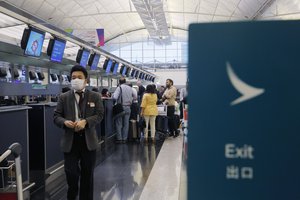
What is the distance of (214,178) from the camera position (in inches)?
46.5

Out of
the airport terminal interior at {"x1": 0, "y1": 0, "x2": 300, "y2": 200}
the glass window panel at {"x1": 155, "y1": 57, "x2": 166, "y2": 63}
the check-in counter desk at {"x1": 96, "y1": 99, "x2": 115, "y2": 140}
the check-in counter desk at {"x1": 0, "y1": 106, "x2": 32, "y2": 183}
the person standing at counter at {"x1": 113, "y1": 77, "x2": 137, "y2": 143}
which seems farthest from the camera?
the glass window panel at {"x1": 155, "y1": 57, "x2": 166, "y2": 63}

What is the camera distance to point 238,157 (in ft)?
3.83

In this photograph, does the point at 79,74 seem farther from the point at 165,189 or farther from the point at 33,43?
the point at 33,43

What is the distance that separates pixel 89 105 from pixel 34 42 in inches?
171

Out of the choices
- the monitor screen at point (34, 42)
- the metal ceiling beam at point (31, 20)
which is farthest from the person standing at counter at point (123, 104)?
the monitor screen at point (34, 42)

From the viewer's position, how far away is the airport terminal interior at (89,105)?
14.2 ft

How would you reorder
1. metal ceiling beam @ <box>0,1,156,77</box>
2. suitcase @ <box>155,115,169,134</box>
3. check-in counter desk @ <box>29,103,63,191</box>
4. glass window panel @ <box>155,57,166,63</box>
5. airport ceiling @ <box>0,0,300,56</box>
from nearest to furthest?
1. check-in counter desk @ <box>29,103,63,191</box>
2. metal ceiling beam @ <box>0,1,156,77</box>
3. suitcase @ <box>155,115,169,134</box>
4. airport ceiling @ <box>0,0,300,56</box>
5. glass window panel @ <box>155,57,166,63</box>

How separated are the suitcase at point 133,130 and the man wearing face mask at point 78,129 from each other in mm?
5613

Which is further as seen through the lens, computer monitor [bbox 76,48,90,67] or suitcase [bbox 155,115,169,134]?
computer monitor [bbox 76,48,90,67]

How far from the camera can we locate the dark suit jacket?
134 inches

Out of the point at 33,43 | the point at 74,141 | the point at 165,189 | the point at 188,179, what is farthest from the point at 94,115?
the point at 33,43

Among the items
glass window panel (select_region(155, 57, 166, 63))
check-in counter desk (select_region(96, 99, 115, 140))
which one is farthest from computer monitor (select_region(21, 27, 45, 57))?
glass window panel (select_region(155, 57, 166, 63))

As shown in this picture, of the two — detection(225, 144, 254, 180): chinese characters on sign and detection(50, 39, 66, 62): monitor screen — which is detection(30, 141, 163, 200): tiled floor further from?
detection(225, 144, 254, 180): chinese characters on sign

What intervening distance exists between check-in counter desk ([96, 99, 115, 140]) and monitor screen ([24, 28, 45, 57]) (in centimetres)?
197
